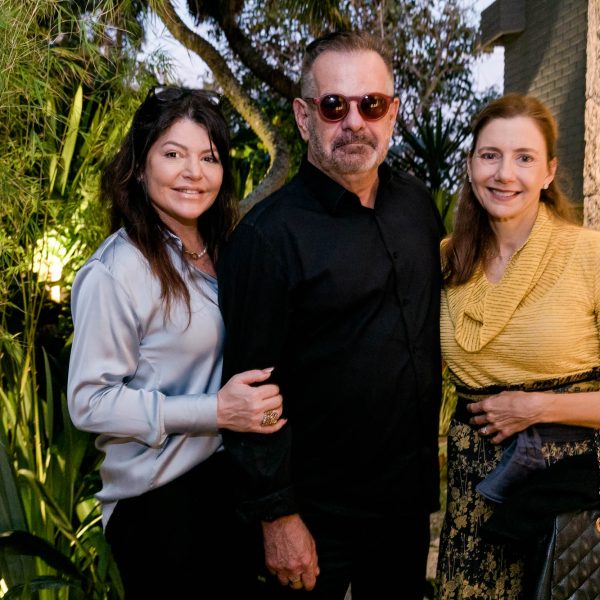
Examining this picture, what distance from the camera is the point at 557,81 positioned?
6977 millimetres

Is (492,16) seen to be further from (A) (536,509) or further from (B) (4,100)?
(A) (536,509)

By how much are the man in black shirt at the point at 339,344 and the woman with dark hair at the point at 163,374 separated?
96mm

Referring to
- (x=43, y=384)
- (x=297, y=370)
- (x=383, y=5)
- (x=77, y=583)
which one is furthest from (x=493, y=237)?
(x=383, y=5)

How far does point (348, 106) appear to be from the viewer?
83.0 inches

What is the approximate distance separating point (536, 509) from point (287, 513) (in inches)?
26.5

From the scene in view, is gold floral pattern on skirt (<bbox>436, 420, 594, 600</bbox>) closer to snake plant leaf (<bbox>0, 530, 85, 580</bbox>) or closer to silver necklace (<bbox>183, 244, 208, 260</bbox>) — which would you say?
silver necklace (<bbox>183, 244, 208, 260</bbox>)

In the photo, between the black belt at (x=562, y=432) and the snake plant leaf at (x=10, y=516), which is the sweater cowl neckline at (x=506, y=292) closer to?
the black belt at (x=562, y=432)

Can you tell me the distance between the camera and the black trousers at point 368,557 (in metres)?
2.15

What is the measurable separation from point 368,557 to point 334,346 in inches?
26.7

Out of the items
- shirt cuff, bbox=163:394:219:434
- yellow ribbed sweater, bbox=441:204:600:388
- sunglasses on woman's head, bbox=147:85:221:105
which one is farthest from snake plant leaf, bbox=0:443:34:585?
A: yellow ribbed sweater, bbox=441:204:600:388

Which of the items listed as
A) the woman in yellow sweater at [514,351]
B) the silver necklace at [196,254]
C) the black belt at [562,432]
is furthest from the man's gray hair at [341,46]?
the black belt at [562,432]

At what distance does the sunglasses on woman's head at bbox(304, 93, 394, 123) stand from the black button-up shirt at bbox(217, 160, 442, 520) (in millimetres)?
170

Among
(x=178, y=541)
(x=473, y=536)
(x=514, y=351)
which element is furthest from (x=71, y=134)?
(x=473, y=536)

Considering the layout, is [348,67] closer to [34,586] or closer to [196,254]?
[196,254]
